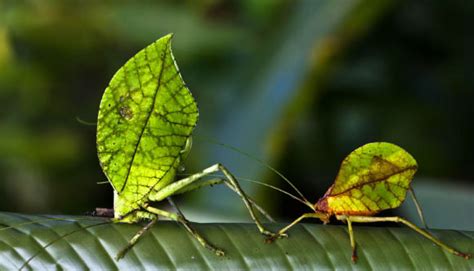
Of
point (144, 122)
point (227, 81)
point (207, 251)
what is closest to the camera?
point (207, 251)


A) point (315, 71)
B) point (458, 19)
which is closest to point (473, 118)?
point (458, 19)

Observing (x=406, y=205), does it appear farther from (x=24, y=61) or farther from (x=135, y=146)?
(x=24, y=61)

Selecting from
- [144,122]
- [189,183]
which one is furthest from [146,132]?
[189,183]

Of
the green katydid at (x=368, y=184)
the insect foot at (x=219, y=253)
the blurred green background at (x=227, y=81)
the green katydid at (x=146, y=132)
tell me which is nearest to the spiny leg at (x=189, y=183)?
the green katydid at (x=146, y=132)

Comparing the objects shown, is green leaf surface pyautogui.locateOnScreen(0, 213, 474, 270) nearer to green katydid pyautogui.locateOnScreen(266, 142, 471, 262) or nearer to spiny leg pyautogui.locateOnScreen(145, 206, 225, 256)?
spiny leg pyautogui.locateOnScreen(145, 206, 225, 256)

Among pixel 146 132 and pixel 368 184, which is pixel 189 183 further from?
pixel 368 184
